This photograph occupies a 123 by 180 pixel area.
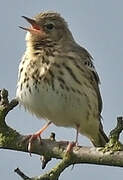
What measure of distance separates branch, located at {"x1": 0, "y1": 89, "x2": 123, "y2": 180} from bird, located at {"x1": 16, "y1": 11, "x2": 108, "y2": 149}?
27.4 inches

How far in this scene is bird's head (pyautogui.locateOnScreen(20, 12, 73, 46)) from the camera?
8164 mm

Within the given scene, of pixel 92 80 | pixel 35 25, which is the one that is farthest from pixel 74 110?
pixel 35 25

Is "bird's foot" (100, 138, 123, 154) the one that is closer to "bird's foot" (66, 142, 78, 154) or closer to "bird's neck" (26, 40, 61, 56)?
"bird's foot" (66, 142, 78, 154)

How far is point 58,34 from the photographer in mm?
8680

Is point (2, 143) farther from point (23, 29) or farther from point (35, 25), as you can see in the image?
point (35, 25)

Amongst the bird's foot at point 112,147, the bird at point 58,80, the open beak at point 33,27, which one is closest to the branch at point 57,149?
the bird's foot at point 112,147

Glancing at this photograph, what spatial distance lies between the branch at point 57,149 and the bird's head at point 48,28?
2.36 metres

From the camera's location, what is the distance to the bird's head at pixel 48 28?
816 cm

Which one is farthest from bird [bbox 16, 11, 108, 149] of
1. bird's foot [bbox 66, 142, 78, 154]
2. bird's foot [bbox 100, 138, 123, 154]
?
bird's foot [bbox 100, 138, 123, 154]

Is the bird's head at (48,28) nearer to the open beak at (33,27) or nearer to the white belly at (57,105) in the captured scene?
the open beak at (33,27)

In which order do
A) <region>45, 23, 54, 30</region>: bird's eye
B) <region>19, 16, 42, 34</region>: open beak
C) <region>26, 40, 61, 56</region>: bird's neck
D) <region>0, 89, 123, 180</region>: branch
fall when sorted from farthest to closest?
<region>45, 23, 54, 30</region>: bird's eye, <region>19, 16, 42, 34</region>: open beak, <region>26, 40, 61, 56</region>: bird's neck, <region>0, 89, 123, 180</region>: branch

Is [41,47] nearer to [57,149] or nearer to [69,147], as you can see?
[57,149]

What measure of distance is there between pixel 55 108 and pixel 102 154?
2.15 metres

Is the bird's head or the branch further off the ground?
the bird's head
